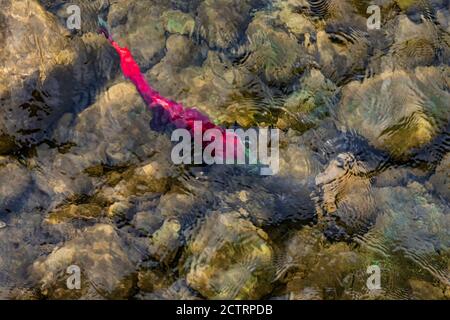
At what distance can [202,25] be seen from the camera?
174 inches

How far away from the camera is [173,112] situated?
4059 millimetres

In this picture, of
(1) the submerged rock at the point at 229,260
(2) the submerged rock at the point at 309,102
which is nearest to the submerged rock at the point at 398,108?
(2) the submerged rock at the point at 309,102

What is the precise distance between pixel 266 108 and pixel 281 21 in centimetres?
94

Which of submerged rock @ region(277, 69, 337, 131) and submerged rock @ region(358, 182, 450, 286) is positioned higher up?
submerged rock @ region(277, 69, 337, 131)

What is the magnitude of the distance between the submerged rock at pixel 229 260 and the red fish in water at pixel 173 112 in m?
0.62

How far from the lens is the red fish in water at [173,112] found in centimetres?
389

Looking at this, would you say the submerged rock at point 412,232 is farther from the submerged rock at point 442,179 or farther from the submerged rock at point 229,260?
the submerged rock at point 229,260

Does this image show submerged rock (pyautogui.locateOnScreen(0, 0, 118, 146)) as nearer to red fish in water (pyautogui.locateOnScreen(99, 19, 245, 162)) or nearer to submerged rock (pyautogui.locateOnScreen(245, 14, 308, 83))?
red fish in water (pyautogui.locateOnScreen(99, 19, 245, 162))

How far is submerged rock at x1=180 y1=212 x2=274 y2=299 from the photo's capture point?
3.31 meters

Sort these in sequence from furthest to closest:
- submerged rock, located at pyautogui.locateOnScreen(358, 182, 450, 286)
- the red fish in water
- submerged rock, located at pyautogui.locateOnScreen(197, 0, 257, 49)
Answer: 1. submerged rock, located at pyautogui.locateOnScreen(197, 0, 257, 49)
2. the red fish in water
3. submerged rock, located at pyautogui.locateOnScreen(358, 182, 450, 286)

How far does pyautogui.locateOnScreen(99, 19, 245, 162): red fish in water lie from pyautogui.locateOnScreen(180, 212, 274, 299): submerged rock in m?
0.62

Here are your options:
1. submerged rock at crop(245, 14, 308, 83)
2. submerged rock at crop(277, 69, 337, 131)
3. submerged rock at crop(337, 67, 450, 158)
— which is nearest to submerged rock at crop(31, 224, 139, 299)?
submerged rock at crop(277, 69, 337, 131)

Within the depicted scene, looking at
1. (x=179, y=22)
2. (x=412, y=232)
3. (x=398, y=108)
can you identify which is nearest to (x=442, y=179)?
(x=412, y=232)
